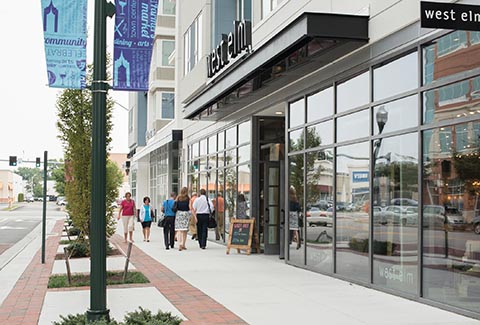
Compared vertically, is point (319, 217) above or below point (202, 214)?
above

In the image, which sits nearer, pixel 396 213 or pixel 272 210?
pixel 396 213

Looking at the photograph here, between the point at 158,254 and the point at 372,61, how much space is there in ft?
32.1

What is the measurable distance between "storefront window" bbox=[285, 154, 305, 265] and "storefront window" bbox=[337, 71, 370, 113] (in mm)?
2440

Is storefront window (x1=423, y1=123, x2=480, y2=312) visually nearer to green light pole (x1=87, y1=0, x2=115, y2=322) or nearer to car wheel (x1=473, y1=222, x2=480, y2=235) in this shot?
car wheel (x1=473, y1=222, x2=480, y2=235)

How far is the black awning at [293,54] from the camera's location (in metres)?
11.7

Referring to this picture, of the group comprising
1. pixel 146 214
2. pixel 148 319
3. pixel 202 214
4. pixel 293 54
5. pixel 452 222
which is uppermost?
pixel 293 54

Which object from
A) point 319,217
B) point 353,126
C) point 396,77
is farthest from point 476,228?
point 319,217

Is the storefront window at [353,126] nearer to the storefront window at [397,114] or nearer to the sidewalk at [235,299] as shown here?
the storefront window at [397,114]

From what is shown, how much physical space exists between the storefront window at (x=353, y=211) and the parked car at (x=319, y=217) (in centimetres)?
40

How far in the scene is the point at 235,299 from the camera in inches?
436

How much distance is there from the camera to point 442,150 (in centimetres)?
1001

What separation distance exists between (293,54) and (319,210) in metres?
3.55

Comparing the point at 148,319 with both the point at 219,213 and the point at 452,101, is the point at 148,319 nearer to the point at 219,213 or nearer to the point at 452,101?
the point at 452,101

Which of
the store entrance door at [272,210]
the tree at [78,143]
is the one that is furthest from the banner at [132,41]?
the store entrance door at [272,210]
